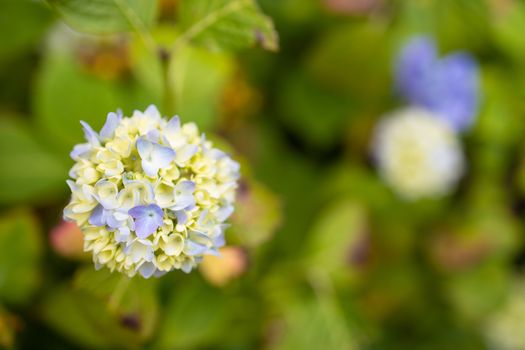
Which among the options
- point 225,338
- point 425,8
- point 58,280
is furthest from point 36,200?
point 425,8

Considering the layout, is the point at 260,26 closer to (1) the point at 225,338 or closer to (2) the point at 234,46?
(2) the point at 234,46

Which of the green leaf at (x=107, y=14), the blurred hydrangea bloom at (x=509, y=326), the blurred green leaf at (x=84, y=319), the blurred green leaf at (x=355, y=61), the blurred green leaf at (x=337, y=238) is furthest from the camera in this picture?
the blurred hydrangea bloom at (x=509, y=326)

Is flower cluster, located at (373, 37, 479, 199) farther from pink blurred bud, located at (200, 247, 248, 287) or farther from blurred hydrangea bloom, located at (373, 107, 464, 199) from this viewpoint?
pink blurred bud, located at (200, 247, 248, 287)

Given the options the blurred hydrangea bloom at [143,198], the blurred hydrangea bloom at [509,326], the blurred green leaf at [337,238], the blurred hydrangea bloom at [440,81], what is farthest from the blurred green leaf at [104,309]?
the blurred hydrangea bloom at [509,326]

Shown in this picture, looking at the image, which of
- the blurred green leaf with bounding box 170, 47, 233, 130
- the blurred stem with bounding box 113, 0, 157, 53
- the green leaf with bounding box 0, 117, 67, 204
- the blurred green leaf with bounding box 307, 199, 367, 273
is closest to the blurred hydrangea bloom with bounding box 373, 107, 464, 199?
the blurred green leaf with bounding box 307, 199, 367, 273

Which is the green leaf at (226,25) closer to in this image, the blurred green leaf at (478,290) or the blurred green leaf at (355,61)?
the blurred green leaf at (355,61)

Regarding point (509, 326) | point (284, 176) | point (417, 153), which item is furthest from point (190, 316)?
point (509, 326)

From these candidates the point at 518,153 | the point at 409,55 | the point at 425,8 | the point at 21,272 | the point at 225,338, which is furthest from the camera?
the point at 518,153
